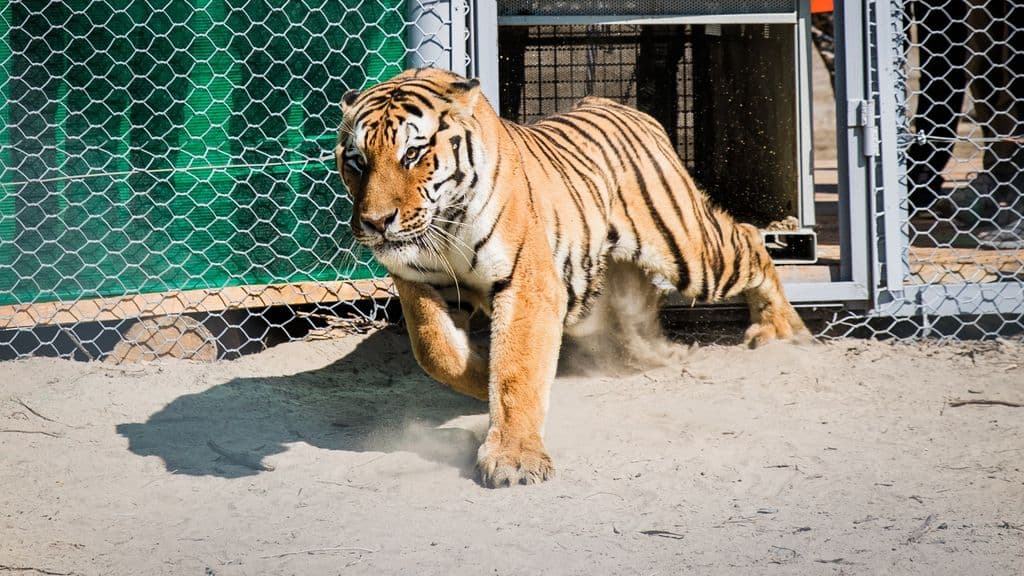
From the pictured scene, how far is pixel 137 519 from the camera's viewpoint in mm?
2893

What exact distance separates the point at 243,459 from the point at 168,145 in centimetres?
161

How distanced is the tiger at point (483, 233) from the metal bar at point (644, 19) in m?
0.75

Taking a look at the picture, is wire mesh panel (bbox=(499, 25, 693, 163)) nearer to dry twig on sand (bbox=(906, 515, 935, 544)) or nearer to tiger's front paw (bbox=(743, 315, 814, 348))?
tiger's front paw (bbox=(743, 315, 814, 348))

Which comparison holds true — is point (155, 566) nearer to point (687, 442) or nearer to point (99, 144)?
point (687, 442)

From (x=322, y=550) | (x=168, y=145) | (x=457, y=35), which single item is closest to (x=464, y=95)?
(x=457, y=35)

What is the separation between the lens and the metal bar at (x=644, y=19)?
4645 mm

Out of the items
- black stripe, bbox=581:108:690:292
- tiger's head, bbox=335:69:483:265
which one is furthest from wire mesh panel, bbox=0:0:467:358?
tiger's head, bbox=335:69:483:265

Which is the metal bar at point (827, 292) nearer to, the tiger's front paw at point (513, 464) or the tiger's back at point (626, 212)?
the tiger's back at point (626, 212)

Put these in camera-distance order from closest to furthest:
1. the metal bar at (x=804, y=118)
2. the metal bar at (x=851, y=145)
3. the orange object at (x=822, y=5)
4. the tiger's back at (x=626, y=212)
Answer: the tiger's back at (x=626, y=212) < the metal bar at (x=851, y=145) < the metal bar at (x=804, y=118) < the orange object at (x=822, y=5)

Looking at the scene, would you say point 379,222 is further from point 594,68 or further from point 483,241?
point 594,68

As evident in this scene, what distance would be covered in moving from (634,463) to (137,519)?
1.31 metres

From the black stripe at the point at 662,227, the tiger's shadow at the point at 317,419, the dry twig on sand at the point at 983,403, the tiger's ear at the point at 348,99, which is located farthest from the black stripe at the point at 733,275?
the tiger's ear at the point at 348,99

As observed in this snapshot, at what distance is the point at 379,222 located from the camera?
298 centimetres

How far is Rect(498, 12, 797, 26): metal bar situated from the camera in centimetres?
464
